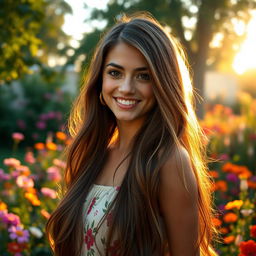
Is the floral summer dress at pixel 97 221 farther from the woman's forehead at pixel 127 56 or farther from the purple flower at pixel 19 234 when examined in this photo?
the purple flower at pixel 19 234

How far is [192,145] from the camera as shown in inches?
93.4

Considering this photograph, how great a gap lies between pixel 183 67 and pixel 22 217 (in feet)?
8.26

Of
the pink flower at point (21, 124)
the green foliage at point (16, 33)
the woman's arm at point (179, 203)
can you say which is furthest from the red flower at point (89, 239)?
the pink flower at point (21, 124)

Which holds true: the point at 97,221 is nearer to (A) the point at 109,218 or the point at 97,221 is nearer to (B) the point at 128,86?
(A) the point at 109,218

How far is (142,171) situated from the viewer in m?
2.21

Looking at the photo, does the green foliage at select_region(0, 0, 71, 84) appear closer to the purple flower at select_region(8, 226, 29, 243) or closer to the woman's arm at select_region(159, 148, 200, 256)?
the purple flower at select_region(8, 226, 29, 243)

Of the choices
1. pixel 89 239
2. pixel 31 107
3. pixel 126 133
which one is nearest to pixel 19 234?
pixel 89 239

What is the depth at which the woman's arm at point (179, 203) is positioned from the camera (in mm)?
2084

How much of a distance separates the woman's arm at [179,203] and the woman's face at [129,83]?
1.02 feet

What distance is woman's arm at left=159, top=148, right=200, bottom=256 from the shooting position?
6.84 feet

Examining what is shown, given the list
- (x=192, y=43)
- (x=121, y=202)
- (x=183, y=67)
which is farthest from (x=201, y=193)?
(x=192, y=43)

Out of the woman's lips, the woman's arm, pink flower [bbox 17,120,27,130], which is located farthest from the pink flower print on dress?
pink flower [bbox 17,120,27,130]

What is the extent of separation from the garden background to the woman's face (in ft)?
2.96

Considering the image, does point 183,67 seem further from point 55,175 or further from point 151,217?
point 55,175
